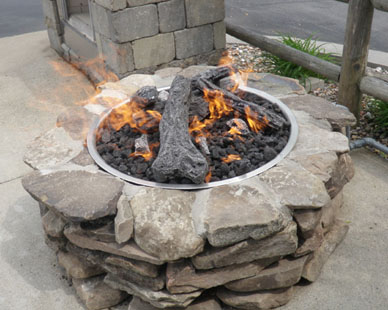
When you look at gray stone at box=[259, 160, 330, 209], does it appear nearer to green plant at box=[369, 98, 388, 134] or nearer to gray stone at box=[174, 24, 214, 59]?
green plant at box=[369, 98, 388, 134]

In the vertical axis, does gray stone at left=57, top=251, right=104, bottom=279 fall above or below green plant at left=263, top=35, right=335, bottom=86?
below

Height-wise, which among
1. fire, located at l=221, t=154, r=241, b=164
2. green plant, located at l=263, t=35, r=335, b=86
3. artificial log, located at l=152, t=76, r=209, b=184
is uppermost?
artificial log, located at l=152, t=76, r=209, b=184

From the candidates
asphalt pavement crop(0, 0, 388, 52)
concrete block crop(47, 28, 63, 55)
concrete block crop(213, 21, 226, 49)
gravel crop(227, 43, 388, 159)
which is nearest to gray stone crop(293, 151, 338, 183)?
gravel crop(227, 43, 388, 159)

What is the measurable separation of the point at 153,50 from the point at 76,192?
251 centimetres

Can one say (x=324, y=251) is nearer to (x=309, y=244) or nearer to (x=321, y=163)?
(x=309, y=244)

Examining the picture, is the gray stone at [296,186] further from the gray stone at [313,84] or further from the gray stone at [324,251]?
the gray stone at [313,84]

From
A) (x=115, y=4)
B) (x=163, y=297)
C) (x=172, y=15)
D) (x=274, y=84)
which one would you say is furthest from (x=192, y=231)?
(x=172, y=15)

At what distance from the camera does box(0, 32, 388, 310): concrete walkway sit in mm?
2410

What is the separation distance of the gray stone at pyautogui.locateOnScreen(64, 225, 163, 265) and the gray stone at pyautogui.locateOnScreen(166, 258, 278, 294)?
11cm

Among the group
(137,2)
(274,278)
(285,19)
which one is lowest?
(285,19)

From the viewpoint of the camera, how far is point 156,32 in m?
4.38

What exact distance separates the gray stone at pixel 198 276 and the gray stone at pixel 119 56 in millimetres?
2602

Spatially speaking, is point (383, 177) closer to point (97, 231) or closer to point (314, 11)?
point (97, 231)

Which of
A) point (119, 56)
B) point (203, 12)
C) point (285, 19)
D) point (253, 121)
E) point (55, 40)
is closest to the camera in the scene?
point (253, 121)
